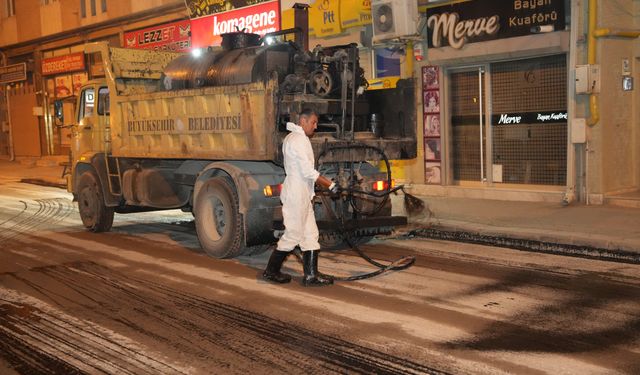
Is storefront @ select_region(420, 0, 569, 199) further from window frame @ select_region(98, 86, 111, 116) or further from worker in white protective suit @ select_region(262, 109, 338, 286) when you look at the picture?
worker in white protective suit @ select_region(262, 109, 338, 286)

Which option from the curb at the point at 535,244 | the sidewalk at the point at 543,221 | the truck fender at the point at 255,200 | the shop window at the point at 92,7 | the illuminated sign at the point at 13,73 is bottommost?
the curb at the point at 535,244

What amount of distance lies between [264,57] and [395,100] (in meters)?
1.93

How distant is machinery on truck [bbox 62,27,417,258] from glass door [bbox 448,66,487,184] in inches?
213

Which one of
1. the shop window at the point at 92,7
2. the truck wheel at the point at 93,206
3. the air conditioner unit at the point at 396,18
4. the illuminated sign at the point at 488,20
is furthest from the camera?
the shop window at the point at 92,7

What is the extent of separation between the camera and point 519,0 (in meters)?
13.4

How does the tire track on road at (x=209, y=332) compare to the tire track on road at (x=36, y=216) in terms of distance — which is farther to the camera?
the tire track on road at (x=36, y=216)

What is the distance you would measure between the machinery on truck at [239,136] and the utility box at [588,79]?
162 inches

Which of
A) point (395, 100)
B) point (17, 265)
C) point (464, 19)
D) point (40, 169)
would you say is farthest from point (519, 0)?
point (40, 169)

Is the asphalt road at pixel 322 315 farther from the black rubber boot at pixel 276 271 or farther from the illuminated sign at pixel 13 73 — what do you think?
the illuminated sign at pixel 13 73

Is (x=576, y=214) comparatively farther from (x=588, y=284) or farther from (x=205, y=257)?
(x=205, y=257)

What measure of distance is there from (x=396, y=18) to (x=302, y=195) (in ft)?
28.5

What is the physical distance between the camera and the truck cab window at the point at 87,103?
1209 centimetres

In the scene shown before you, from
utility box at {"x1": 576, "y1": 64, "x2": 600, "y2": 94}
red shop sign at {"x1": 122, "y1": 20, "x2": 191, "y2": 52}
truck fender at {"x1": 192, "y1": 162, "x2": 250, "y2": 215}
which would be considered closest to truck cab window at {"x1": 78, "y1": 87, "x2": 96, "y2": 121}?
truck fender at {"x1": 192, "y1": 162, "x2": 250, "y2": 215}

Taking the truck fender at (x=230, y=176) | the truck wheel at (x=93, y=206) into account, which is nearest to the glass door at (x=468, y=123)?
the truck fender at (x=230, y=176)
